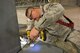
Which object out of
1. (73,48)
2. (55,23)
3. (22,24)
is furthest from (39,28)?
(22,24)

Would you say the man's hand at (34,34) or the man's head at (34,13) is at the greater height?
the man's head at (34,13)

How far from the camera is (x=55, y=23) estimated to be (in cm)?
156

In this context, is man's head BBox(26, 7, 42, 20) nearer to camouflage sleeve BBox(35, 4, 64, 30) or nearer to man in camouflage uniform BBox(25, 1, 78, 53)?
man in camouflage uniform BBox(25, 1, 78, 53)

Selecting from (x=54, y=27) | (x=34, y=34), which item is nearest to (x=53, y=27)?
(x=54, y=27)

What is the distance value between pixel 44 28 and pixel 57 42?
17cm

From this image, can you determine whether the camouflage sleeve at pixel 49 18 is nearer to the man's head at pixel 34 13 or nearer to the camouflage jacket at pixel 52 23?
the camouflage jacket at pixel 52 23

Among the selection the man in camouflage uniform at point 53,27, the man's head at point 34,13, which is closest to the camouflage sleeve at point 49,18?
the man in camouflage uniform at point 53,27

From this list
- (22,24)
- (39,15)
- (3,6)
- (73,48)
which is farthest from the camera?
(22,24)

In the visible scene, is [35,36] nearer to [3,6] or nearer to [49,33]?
[49,33]

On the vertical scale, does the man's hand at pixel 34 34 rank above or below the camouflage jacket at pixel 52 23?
below

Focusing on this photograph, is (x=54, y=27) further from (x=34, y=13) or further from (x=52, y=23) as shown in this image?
(x=34, y=13)

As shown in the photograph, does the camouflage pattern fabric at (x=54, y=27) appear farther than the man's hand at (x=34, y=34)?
No

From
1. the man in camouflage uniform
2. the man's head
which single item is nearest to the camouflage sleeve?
the man in camouflage uniform

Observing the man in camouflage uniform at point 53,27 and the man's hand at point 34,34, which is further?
the man's hand at point 34,34
